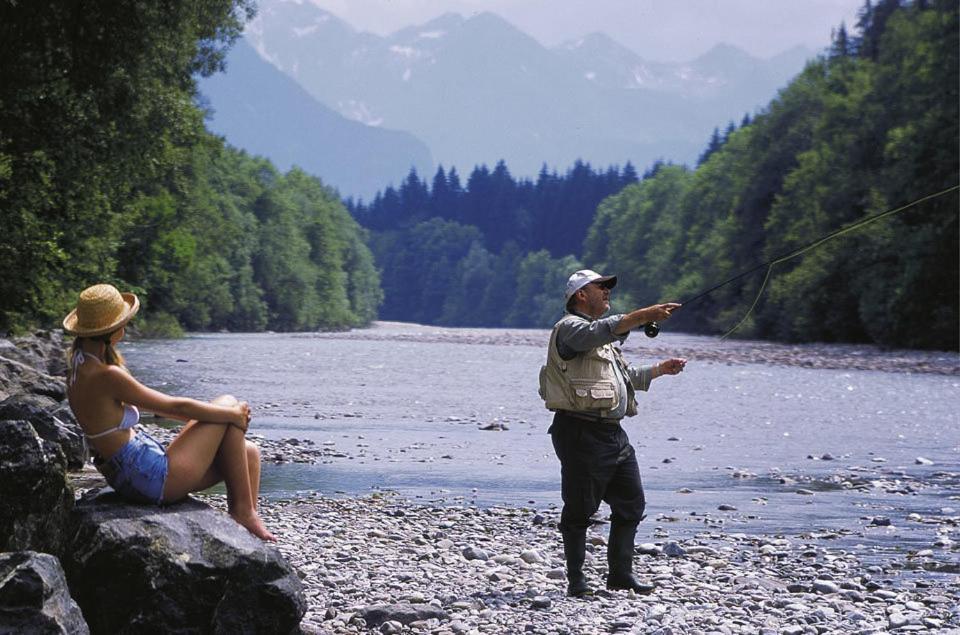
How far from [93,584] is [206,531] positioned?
610 millimetres

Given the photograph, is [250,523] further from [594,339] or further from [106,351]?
[594,339]

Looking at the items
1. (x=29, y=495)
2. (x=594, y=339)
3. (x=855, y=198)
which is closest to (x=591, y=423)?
(x=594, y=339)

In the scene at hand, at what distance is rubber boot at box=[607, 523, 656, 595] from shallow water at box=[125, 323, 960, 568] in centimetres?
285

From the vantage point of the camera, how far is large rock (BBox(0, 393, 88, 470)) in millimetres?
9781

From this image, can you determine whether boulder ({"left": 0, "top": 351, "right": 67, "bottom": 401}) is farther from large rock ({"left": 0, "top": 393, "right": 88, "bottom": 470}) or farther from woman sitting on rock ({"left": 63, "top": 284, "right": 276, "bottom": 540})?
woman sitting on rock ({"left": 63, "top": 284, "right": 276, "bottom": 540})

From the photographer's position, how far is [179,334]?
6053 centimetres

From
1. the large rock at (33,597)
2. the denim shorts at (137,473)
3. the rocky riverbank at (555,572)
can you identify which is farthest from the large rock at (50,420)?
the large rock at (33,597)

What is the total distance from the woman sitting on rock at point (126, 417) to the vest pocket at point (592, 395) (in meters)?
2.04

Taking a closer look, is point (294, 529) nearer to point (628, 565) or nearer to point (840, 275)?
point (628, 565)

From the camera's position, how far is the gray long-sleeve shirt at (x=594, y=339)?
746cm

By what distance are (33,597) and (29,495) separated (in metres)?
1.06

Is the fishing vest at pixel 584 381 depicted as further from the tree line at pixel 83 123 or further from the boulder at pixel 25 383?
the tree line at pixel 83 123

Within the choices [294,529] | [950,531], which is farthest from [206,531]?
[950,531]

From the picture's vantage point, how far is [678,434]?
20.5m
